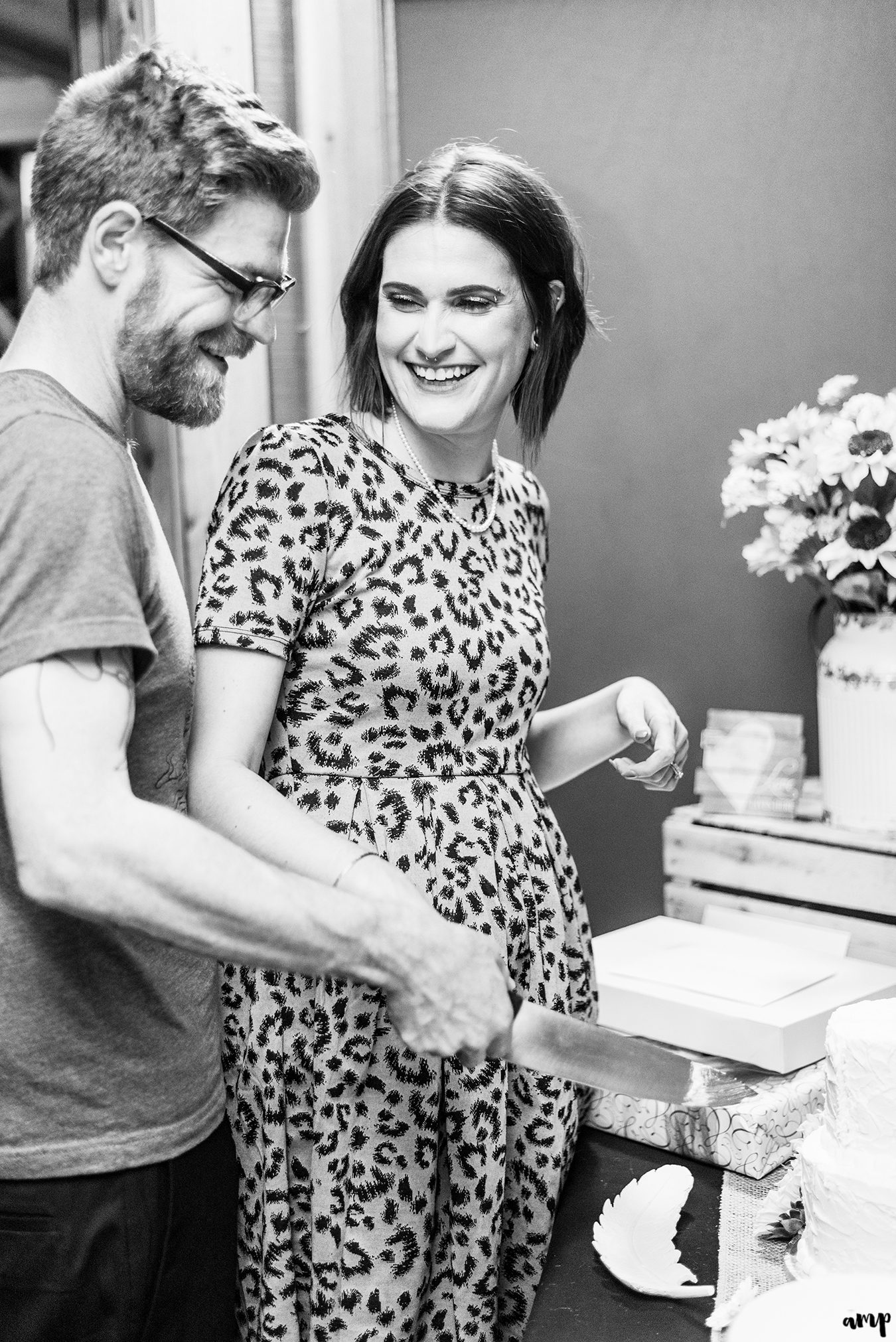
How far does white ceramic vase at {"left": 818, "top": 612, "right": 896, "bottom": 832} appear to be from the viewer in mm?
1858

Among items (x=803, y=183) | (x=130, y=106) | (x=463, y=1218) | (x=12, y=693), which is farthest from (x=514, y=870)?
(x=803, y=183)

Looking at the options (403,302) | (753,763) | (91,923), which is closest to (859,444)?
(753,763)

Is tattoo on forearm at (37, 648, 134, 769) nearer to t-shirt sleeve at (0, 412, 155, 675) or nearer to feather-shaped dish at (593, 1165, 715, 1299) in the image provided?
t-shirt sleeve at (0, 412, 155, 675)

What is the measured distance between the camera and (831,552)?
5.95ft

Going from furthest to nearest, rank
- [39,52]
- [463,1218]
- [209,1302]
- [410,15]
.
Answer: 1. [39,52]
2. [410,15]
3. [463,1218]
4. [209,1302]

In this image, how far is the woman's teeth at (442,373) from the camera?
133cm

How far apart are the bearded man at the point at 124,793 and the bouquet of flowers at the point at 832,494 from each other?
998 mm

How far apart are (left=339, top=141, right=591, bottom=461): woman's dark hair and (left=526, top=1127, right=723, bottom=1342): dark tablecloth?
2.75 ft

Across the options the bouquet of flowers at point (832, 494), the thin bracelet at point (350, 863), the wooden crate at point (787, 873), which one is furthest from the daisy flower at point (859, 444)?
the thin bracelet at point (350, 863)

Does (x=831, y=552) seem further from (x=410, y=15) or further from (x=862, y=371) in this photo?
(x=410, y=15)

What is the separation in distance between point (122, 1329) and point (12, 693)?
546 mm

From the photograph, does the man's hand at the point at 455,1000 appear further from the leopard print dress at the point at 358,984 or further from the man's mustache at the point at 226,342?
the man's mustache at the point at 226,342

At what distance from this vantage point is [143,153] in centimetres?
96

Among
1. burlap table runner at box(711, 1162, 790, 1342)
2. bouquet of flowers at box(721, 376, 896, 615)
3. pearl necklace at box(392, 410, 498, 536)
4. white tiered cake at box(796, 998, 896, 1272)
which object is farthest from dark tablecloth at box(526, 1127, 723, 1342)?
bouquet of flowers at box(721, 376, 896, 615)
